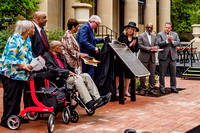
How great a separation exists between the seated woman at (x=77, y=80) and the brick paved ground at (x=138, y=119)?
0.40 meters

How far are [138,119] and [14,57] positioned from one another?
272 cm

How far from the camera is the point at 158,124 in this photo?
20.0 feet

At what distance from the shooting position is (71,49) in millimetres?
7035

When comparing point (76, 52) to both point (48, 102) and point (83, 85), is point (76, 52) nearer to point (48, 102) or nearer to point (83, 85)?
point (83, 85)

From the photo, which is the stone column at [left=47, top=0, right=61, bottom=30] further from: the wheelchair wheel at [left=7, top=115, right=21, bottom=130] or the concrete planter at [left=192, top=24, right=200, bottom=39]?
the wheelchair wheel at [left=7, top=115, right=21, bottom=130]

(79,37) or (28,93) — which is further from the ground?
(79,37)

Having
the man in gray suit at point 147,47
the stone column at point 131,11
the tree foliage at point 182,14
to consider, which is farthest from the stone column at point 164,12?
the man in gray suit at point 147,47

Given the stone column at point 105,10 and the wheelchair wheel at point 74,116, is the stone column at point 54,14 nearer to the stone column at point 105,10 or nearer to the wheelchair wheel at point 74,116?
the stone column at point 105,10

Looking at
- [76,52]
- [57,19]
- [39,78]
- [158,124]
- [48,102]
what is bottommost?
[158,124]

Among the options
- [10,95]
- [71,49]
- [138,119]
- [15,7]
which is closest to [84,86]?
[71,49]

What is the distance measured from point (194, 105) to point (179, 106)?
45 cm

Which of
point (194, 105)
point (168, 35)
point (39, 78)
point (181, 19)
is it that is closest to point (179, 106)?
point (194, 105)

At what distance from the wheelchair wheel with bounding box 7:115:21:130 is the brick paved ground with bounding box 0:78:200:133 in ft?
0.30

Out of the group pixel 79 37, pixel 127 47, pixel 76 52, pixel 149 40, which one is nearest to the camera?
pixel 76 52
